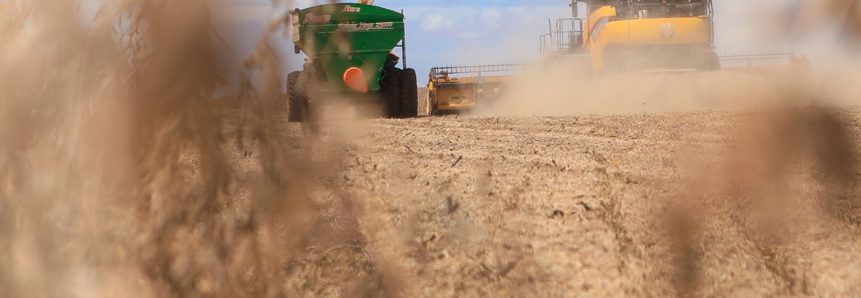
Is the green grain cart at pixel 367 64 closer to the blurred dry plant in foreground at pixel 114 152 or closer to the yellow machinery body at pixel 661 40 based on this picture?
the yellow machinery body at pixel 661 40

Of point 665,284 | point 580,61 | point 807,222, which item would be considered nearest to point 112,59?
point 665,284

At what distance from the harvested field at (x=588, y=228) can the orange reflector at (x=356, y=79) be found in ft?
18.2

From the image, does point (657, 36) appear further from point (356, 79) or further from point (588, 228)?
point (588, 228)

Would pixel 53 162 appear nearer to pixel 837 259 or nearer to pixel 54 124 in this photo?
pixel 54 124

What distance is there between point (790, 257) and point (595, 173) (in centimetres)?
183

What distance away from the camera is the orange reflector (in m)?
10.8

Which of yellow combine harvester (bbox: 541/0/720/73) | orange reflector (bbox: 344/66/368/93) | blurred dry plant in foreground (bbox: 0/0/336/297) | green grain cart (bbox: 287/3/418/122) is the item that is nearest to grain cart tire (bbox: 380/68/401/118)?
green grain cart (bbox: 287/3/418/122)

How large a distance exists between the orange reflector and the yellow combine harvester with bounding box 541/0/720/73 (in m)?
4.47

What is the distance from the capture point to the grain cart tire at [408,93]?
11.6 meters

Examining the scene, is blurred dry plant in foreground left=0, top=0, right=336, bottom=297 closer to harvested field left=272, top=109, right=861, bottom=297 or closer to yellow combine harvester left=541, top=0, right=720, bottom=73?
harvested field left=272, top=109, right=861, bottom=297

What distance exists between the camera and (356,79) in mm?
11109

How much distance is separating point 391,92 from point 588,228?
8.43m

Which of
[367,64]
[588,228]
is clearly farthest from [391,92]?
[588,228]

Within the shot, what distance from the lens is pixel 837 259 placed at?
9.40 ft
